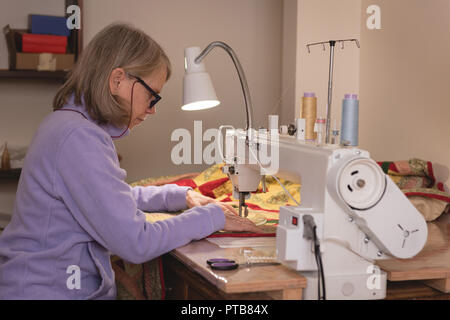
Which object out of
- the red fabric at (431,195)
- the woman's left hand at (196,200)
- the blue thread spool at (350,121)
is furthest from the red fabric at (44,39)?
the blue thread spool at (350,121)

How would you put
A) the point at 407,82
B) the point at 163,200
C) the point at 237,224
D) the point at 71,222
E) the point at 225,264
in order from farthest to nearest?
1. the point at 407,82
2. the point at 163,200
3. the point at 237,224
4. the point at 71,222
5. the point at 225,264

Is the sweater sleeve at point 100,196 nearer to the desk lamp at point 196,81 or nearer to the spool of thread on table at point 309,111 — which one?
the desk lamp at point 196,81

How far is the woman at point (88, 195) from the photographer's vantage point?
1.53 m

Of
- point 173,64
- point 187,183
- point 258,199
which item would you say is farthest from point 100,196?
point 173,64

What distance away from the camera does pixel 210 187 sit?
2787 millimetres

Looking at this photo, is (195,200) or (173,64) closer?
(195,200)

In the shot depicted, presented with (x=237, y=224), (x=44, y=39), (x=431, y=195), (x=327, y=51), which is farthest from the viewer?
(x=44, y=39)

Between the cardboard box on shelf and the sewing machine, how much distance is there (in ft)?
8.30

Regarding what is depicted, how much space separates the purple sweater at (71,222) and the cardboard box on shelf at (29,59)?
2117 millimetres

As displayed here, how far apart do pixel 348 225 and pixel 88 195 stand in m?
0.68

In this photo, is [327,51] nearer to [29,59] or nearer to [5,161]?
[29,59]
